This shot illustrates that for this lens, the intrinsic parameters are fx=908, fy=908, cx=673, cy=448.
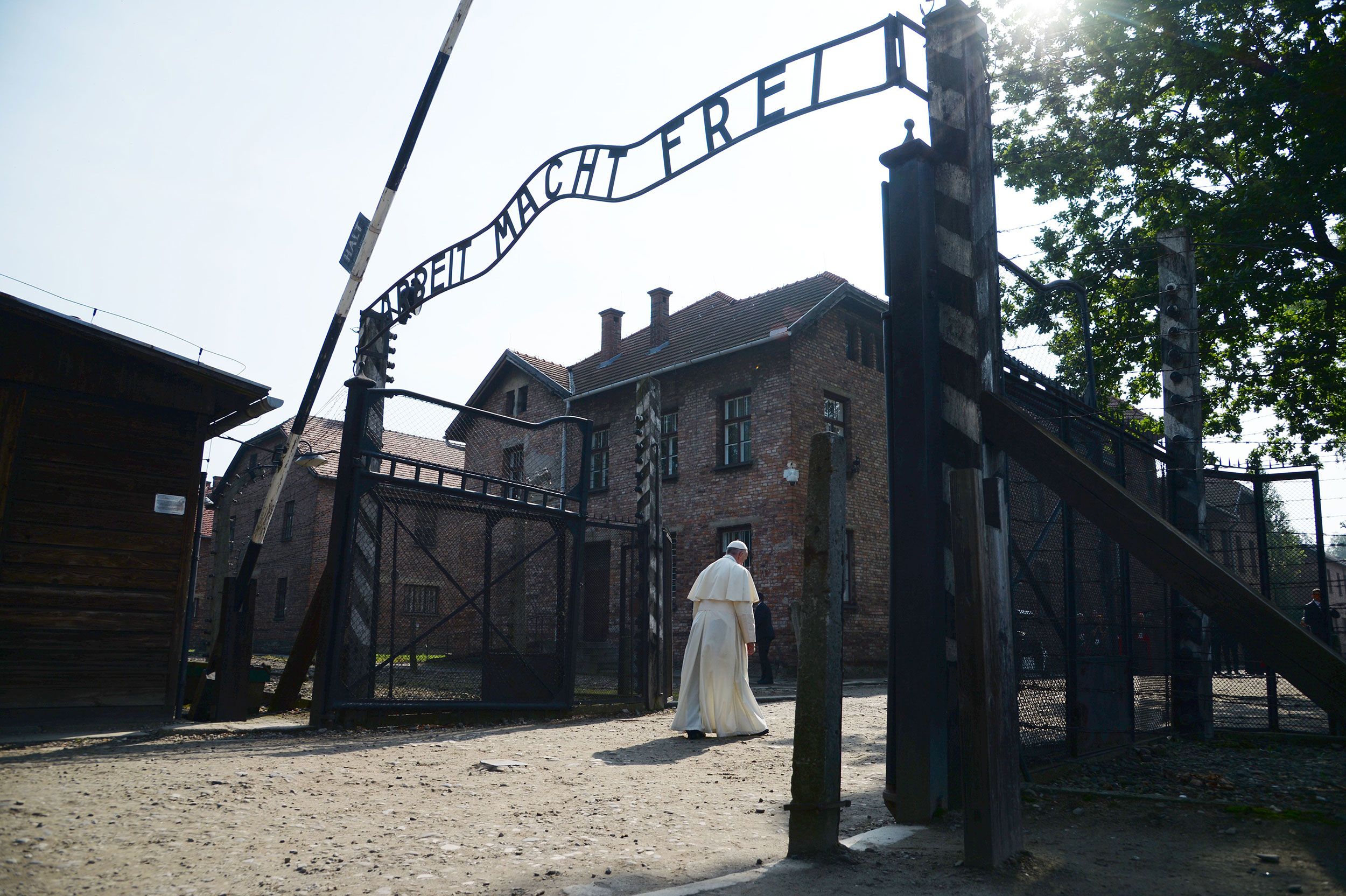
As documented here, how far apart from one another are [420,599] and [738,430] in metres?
13.5

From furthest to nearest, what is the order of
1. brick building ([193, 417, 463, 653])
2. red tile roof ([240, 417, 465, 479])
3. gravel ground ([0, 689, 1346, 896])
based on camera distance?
1. brick building ([193, 417, 463, 653])
2. red tile roof ([240, 417, 465, 479])
3. gravel ground ([0, 689, 1346, 896])

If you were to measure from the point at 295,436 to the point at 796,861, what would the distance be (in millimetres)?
8087

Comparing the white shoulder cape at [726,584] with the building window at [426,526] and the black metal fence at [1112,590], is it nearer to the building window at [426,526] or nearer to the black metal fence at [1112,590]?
the building window at [426,526]

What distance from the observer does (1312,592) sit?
935cm

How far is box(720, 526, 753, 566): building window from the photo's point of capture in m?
21.0

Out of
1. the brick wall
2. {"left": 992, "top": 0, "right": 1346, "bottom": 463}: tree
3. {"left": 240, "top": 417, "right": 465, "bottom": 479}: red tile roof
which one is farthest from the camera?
{"left": 240, "top": 417, "right": 465, "bottom": 479}: red tile roof

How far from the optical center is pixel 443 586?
9.10 m

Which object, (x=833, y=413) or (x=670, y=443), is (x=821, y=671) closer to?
(x=833, y=413)

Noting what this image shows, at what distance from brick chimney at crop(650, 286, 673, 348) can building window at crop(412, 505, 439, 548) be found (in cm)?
1812

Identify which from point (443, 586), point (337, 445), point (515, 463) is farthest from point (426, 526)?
point (337, 445)

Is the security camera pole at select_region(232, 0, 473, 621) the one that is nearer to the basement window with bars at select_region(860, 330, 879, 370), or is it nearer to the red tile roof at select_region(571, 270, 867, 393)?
the red tile roof at select_region(571, 270, 867, 393)

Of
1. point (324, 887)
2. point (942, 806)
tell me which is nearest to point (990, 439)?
point (942, 806)

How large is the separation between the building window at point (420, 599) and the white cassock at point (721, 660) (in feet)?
8.41

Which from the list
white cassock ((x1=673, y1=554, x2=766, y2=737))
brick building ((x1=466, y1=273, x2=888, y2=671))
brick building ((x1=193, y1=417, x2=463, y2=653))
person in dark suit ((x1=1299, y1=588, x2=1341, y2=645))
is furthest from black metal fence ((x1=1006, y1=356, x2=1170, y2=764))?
brick building ((x1=193, y1=417, x2=463, y2=653))
